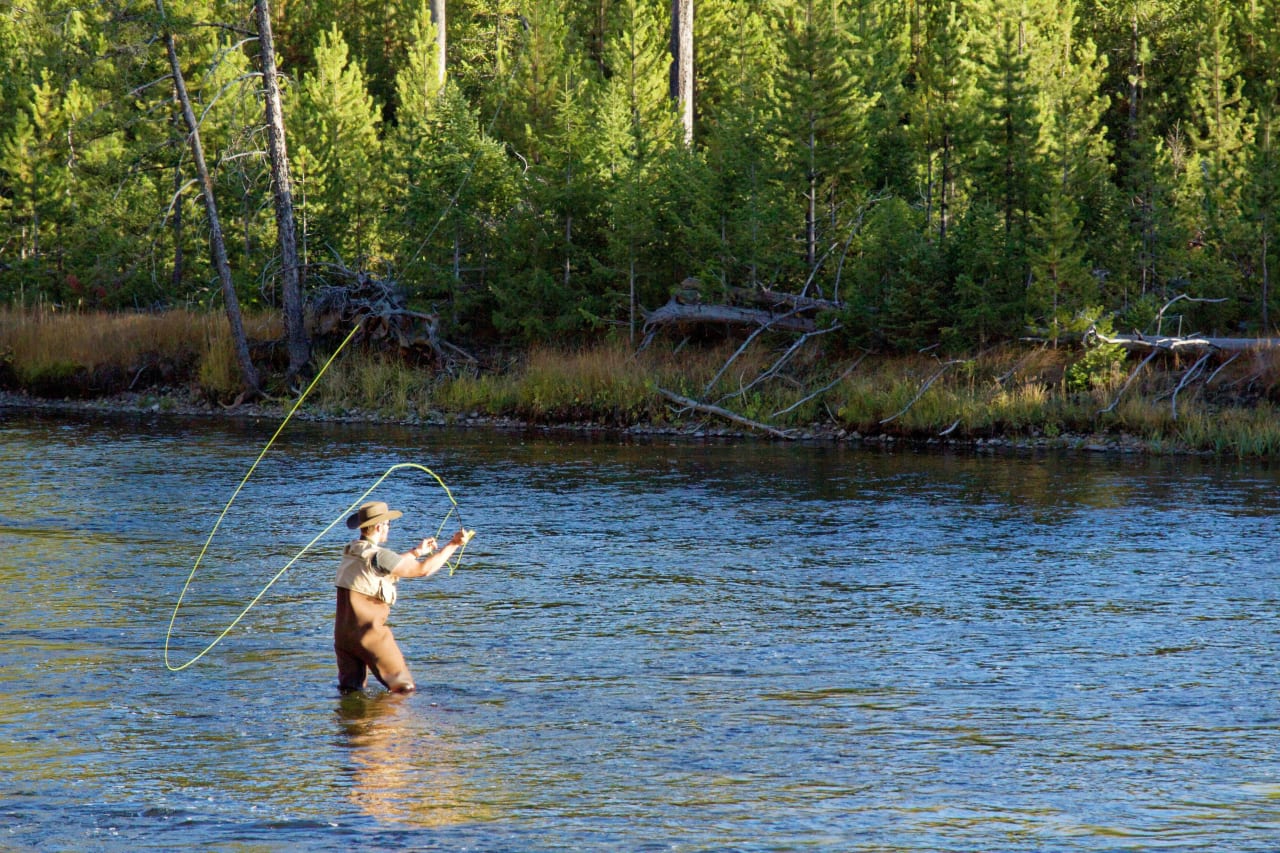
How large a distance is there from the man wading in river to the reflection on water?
0.78 feet

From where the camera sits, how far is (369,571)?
927 cm

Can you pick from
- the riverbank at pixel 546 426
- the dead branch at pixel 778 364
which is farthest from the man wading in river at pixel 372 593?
the dead branch at pixel 778 364

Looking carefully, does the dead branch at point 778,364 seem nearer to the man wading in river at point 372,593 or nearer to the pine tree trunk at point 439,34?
the pine tree trunk at point 439,34

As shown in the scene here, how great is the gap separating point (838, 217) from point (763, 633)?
18.5 meters

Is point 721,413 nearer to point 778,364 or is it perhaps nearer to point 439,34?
point 778,364

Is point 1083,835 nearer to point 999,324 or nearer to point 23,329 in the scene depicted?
point 999,324

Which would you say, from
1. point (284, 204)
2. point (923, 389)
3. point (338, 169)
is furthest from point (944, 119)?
point (338, 169)

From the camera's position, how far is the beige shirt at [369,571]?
9.20 meters

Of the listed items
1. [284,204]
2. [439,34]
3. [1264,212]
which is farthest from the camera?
[439,34]

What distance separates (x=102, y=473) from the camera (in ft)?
67.6

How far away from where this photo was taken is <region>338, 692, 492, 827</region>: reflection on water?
7.39 m

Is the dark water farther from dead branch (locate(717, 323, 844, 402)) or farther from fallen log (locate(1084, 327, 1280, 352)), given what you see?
dead branch (locate(717, 323, 844, 402))

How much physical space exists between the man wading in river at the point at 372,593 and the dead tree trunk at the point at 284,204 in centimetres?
2008

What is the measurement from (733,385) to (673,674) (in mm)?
16731
